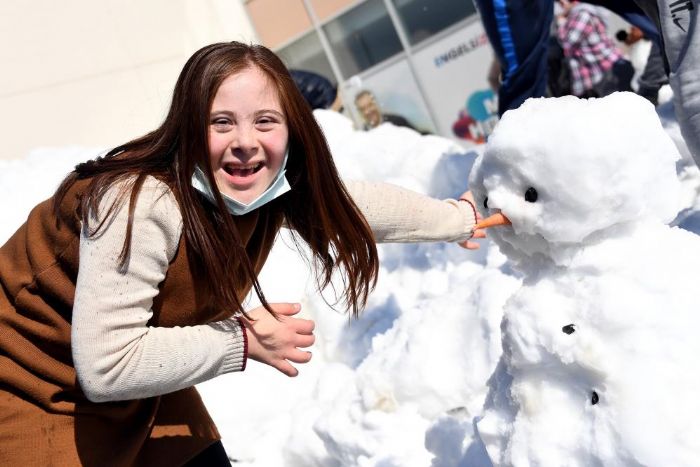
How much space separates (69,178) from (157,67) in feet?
11.6

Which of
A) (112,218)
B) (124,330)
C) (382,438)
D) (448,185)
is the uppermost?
(112,218)

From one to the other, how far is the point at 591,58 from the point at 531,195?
129 inches

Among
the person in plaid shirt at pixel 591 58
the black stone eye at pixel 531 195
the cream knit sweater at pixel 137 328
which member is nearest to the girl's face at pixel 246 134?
the cream knit sweater at pixel 137 328

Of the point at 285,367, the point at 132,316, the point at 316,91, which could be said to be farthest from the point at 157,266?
the point at 316,91

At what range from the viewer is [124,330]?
118cm

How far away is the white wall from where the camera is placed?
12.8 feet

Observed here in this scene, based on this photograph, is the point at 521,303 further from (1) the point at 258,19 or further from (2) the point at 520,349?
(1) the point at 258,19

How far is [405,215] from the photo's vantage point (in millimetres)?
1688

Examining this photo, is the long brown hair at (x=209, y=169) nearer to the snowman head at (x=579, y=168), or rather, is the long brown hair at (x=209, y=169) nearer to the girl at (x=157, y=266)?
the girl at (x=157, y=266)

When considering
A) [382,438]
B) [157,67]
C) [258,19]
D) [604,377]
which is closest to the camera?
[604,377]

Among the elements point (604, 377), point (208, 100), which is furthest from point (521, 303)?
point (208, 100)

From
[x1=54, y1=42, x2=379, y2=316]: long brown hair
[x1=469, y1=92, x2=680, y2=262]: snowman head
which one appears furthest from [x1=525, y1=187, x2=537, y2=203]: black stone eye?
[x1=54, y1=42, x2=379, y2=316]: long brown hair

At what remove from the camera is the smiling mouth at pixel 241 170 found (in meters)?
1.33

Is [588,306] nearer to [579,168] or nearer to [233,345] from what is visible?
[579,168]
